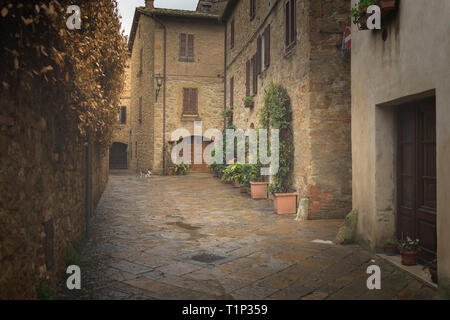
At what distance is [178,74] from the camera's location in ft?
59.9

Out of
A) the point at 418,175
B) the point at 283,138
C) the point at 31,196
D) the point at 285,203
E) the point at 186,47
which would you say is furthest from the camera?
the point at 186,47

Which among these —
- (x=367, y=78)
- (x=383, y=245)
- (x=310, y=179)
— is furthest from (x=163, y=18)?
(x=383, y=245)

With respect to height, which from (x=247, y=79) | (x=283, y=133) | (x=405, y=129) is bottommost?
(x=405, y=129)

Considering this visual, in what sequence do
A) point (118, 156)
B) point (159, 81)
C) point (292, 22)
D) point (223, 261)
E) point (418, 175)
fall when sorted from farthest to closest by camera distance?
1. point (118, 156)
2. point (159, 81)
3. point (292, 22)
4. point (223, 261)
5. point (418, 175)

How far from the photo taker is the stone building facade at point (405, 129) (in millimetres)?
3295

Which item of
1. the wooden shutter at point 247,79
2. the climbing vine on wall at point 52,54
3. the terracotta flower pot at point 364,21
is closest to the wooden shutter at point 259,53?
the wooden shutter at point 247,79

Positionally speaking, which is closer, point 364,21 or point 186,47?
point 364,21

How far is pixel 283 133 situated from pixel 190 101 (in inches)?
417

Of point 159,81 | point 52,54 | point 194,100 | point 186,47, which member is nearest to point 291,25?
point 52,54

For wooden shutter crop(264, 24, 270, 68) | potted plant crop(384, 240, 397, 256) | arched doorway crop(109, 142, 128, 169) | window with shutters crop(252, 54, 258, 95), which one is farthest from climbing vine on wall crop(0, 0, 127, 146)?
arched doorway crop(109, 142, 128, 169)

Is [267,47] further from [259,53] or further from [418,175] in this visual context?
[418,175]

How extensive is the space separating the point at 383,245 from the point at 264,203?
15.7 feet

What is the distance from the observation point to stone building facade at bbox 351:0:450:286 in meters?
3.29
